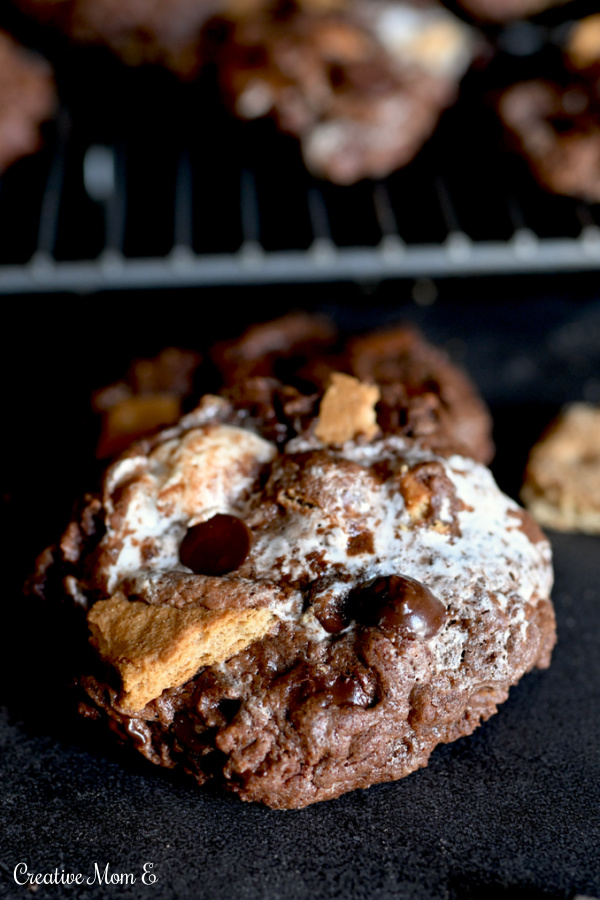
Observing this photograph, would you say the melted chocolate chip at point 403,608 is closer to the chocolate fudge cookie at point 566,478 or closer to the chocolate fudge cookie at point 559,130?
the chocolate fudge cookie at point 566,478

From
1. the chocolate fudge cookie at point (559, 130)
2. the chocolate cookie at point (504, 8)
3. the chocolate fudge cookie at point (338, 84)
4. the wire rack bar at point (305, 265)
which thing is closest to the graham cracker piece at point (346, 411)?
the wire rack bar at point (305, 265)

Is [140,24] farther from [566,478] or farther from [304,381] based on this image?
[566,478]

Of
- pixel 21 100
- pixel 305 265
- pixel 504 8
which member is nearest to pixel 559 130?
pixel 504 8

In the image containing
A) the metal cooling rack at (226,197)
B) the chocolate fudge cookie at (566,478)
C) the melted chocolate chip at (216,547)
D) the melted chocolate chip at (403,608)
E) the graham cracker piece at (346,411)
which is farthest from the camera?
the metal cooling rack at (226,197)

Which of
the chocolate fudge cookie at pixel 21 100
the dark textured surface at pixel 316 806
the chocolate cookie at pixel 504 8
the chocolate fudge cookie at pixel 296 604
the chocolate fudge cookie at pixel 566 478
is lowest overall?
the chocolate fudge cookie at pixel 566 478

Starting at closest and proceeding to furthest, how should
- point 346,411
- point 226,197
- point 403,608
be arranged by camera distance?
point 403,608
point 346,411
point 226,197

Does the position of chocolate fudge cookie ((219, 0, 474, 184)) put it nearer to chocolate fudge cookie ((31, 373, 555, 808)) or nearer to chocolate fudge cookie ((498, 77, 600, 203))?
chocolate fudge cookie ((498, 77, 600, 203))

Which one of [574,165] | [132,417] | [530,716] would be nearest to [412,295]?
[574,165]
